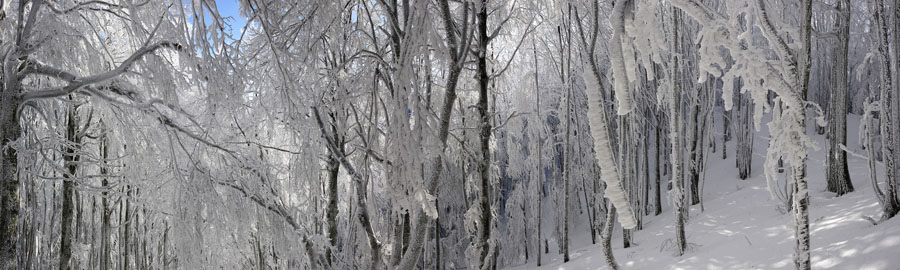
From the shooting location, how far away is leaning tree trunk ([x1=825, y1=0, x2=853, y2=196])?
5.77 metres

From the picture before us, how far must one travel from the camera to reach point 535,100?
9734 mm

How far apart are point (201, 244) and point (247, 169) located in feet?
2.27

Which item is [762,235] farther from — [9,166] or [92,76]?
[9,166]

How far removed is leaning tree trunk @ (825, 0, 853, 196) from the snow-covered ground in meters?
0.18

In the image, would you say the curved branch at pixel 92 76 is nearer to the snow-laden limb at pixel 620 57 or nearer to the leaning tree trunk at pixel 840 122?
the snow-laden limb at pixel 620 57

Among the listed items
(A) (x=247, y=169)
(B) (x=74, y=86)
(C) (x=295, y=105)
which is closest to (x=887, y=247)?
(C) (x=295, y=105)

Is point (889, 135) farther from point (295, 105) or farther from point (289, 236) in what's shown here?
point (289, 236)

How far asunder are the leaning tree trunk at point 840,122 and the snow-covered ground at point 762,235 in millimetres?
179

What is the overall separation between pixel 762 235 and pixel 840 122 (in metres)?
1.69

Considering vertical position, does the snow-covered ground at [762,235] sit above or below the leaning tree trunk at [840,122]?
below

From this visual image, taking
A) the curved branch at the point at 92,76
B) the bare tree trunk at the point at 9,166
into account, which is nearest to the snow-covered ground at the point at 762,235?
the curved branch at the point at 92,76

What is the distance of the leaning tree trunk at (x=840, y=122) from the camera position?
227 inches

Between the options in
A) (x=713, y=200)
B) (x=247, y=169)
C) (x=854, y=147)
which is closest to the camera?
(x=247, y=169)

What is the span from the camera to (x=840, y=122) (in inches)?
231
